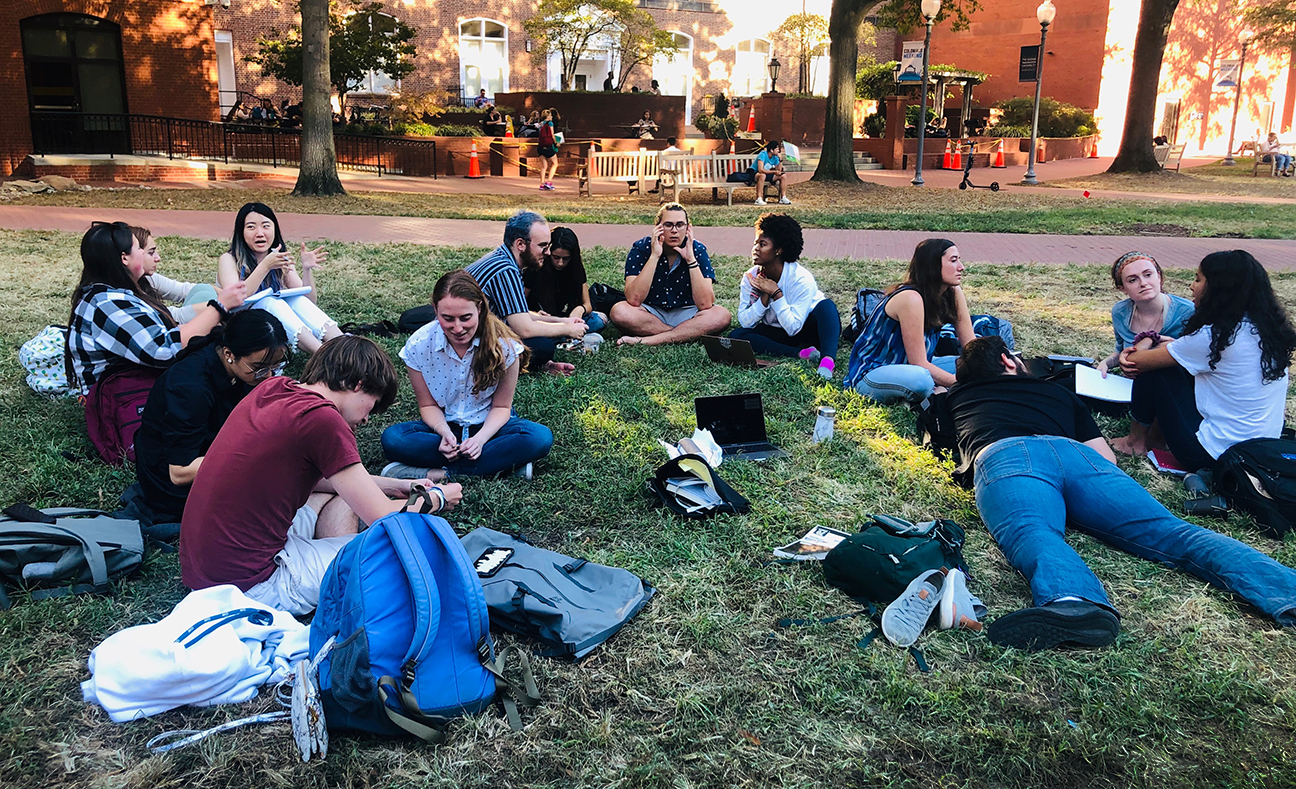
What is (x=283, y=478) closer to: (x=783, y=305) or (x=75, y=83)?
(x=783, y=305)

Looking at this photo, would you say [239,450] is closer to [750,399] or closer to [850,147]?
[750,399]

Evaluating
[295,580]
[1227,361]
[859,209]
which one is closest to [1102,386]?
[1227,361]

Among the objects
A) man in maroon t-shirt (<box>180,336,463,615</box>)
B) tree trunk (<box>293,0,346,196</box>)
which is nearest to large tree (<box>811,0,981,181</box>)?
tree trunk (<box>293,0,346,196</box>)

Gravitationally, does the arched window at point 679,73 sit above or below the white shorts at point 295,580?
above

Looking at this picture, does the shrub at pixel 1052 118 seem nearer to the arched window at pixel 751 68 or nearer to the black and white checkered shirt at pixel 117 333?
the arched window at pixel 751 68

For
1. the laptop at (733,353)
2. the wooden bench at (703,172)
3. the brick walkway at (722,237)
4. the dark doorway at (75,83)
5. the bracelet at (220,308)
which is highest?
the dark doorway at (75,83)

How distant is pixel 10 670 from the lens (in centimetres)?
288

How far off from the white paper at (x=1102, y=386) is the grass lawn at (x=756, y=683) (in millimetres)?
418

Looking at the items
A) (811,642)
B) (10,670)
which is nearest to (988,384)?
(811,642)

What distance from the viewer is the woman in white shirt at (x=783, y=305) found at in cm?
624

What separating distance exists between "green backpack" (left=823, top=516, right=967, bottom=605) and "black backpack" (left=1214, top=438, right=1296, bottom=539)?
147cm

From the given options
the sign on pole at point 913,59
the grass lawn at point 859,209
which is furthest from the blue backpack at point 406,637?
the sign on pole at point 913,59

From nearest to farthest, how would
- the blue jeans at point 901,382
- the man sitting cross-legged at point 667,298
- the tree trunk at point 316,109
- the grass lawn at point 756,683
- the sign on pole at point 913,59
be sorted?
the grass lawn at point 756,683 < the blue jeans at point 901,382 < the man sitting cross-legged at point 667,298 < the tree trunk at point 316,109 < the sign on pole at point 913,59

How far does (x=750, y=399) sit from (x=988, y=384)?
118 cm
